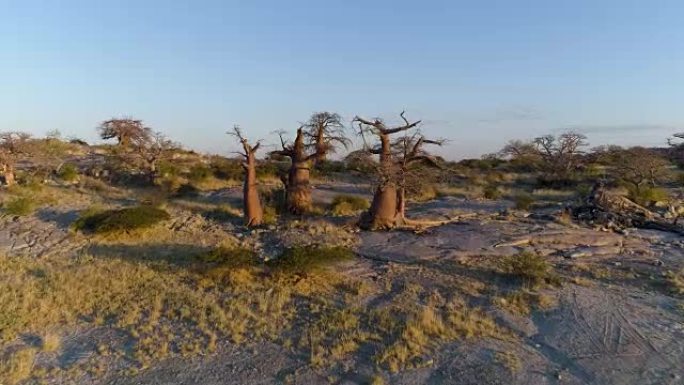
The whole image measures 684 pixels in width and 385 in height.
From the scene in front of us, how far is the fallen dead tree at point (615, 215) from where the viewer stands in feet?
46.8

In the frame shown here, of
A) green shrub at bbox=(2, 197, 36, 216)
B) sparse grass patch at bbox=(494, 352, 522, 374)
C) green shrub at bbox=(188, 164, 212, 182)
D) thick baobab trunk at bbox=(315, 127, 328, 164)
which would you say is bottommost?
sparse grass patch at bbox=(494, 352, 522, 374)

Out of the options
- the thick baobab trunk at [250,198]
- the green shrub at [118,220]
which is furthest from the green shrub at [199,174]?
the green shrub at [118,220]

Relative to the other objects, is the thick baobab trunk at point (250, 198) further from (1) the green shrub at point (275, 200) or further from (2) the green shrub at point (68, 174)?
(2) the green shrub at point (68, 174)

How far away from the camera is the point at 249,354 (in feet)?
22.6

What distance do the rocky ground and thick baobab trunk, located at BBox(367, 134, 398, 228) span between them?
0.67m

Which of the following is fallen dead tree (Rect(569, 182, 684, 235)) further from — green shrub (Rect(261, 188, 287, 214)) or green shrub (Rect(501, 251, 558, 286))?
green shrub (Rect(261, 188, 287, 214))

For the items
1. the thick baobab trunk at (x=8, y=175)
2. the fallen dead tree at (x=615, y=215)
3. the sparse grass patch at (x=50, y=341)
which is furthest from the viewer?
the thick baobab trunk at (x=8, y=175)

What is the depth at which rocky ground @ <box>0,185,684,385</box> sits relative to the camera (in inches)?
246

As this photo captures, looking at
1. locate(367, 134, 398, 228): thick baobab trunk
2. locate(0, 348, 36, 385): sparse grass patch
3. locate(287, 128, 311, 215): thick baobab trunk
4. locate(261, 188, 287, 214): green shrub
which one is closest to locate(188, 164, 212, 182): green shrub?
locate(261, 188, 287, 214): green shrub

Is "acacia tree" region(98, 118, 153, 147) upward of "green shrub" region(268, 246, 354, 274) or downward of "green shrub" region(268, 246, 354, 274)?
upward

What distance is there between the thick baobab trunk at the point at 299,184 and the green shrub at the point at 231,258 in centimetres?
707

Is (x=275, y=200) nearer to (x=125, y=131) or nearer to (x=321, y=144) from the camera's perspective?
(x=321, y=144)

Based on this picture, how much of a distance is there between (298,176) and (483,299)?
970cm

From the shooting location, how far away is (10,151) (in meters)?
22.5
